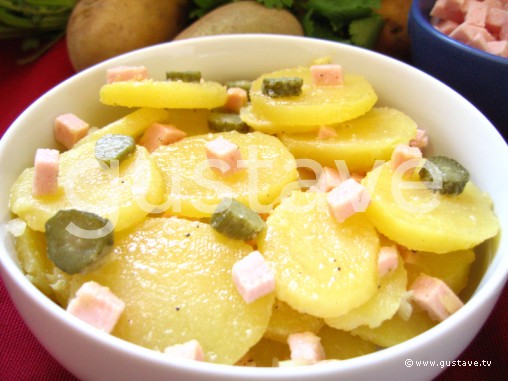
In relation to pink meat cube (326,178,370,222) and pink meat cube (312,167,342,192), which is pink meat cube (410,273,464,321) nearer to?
pink meat cube (326,178,370,222)

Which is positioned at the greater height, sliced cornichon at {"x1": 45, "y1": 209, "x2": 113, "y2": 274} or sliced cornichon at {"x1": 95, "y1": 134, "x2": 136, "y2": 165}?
sliced cornichon at {"x1": 95, "y1": 134, "x2": 136, "y2": 165}

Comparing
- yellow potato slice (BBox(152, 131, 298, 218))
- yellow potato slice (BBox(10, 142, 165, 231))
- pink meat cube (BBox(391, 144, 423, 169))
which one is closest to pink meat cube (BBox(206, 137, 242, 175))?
yellow potato slice (BBox(152, 131, 298, 218))

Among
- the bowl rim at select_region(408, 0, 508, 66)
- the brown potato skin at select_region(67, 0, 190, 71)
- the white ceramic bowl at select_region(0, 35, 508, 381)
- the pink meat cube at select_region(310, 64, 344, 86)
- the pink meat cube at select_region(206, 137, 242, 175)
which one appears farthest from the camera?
the brown potato skin at select_region(67, 0, 190, 71)

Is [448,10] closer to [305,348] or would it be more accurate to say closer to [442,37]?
[442,37]

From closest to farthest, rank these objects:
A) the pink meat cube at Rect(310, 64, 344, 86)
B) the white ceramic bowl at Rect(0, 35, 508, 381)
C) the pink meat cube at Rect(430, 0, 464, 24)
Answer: the white ceramic bowl at Rect(0, 35, 508, 381)
the pink meat cube at Rect(310, 64, 344, 86)
the pink meat cube at Rect(430, 0, 464, 24)

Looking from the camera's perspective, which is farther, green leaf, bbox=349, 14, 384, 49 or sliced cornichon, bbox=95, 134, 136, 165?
green leaf, bbox=349, 14, 384, 49

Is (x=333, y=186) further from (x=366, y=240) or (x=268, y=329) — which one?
(x=268, y=329)

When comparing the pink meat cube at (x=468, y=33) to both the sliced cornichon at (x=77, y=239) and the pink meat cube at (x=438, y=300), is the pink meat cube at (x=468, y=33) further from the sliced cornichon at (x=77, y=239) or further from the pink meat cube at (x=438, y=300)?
the sliced cornichon at (x=77, y=239)
